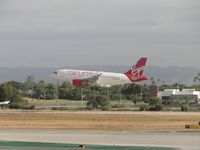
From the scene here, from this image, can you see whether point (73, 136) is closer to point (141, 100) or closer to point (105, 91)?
point (141, 100)

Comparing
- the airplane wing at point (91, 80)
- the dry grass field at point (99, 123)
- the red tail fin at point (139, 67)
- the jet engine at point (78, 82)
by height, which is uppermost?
the red tail fin at point (139, 67)

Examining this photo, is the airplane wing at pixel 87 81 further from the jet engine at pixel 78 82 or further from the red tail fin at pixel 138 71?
the red tail fin at pixel 138 71

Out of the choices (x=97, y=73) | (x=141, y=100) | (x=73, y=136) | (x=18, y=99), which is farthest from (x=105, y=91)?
(x=73, y=136)

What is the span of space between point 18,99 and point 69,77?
4548cm

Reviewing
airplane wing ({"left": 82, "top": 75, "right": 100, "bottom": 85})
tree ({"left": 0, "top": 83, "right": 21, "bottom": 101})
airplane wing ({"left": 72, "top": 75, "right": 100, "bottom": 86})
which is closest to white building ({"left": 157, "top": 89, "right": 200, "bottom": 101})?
airplane wing ({"left": 82, "top": 75, "right": 100, "bottom": 85})

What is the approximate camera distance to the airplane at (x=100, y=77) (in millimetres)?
161875

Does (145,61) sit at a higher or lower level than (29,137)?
higher

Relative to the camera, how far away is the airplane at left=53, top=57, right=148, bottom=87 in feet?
531

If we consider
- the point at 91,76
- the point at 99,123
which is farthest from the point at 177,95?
the point at 99,123

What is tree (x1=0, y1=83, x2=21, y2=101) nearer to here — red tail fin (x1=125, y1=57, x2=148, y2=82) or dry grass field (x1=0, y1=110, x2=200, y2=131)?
red tail fin (x1=125, y1=57, x2=148, y2=82)

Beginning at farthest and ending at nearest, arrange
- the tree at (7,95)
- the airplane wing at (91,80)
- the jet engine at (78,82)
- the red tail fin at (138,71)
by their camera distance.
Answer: the airplane wing at (91,80) → the jet engine at (78,82) → the red tail fin at (138,71) → the tree at (7,95)

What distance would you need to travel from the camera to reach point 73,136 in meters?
35.2

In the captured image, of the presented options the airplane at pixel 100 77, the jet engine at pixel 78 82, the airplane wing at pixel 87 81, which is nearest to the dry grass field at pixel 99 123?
the jet engine at pixel 78 82

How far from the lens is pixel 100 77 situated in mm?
170500
